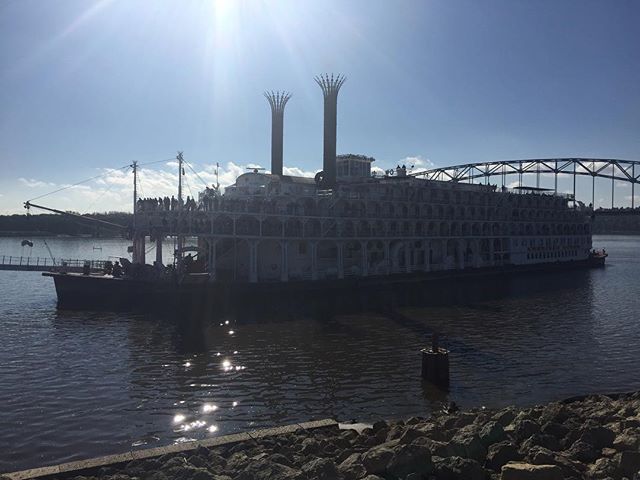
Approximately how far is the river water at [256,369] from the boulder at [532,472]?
26.7 ft

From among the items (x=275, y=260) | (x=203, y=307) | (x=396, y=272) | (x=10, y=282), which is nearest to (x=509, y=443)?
(x=203, y=307)

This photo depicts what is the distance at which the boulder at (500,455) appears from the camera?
12.7 meters

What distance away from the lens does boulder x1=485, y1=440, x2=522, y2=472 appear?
41.5ft

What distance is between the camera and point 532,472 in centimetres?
1121

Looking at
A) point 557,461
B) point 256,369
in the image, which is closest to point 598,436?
point 557,461

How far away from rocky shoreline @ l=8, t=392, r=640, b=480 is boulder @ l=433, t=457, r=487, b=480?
21mm

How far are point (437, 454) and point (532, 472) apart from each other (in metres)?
2.35

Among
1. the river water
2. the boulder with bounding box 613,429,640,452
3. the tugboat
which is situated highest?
the tugboat

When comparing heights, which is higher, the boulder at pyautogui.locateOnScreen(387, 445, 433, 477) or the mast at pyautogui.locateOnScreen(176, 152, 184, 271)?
the mast at pyautogui.locateOnScreen(176, 152, 184, 271)

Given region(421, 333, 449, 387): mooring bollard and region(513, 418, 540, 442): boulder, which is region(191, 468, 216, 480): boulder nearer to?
region(513, 418, 540, 442): boulder

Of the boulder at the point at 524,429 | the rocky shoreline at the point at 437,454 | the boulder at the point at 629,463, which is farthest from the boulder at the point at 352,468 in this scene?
the boulder at the point at 629,463

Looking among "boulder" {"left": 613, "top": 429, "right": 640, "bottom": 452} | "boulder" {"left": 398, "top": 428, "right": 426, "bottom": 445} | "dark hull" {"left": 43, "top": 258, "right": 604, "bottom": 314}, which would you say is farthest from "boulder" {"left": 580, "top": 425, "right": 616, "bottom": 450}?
"dark hull" {"left": 43, "top": 258, "right": 604, "bottom": 314}

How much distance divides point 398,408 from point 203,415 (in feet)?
22.6

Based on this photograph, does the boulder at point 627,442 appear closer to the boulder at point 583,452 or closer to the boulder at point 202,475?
the boulder at point 583,452
